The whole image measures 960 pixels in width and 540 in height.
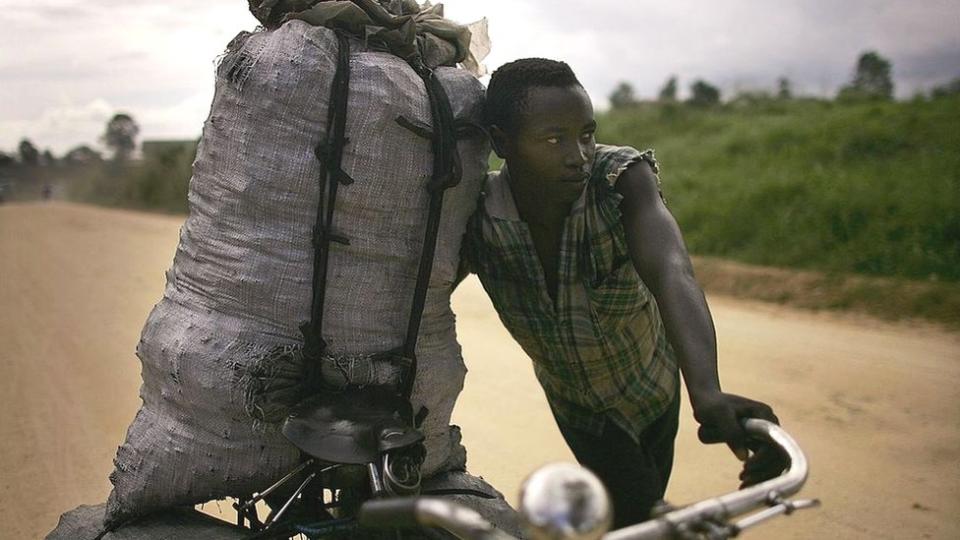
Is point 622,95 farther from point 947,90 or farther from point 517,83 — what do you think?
point 517,83

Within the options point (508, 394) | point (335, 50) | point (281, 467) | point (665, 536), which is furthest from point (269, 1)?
point (508, 394)

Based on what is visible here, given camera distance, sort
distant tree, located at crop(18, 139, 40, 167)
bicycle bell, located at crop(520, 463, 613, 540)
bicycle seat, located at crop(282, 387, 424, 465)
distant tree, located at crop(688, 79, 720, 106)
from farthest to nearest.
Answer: distant tree, located at crop(18, 139, 40, 167), distant tree, located at crop(688, 79, 720, 106), bicycle seat, located at crop(282, 387, 424, 465), bicycle bell, located at crop(520, 463, 613, 540)

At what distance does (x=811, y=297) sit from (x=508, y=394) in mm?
4348

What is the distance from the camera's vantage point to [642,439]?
111 inches

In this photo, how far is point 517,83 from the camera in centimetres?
220

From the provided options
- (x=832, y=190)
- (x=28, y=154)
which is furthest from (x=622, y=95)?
(x=28, y=154)

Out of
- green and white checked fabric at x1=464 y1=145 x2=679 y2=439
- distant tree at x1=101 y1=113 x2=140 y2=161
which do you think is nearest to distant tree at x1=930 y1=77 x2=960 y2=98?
green and white checked fabric at x1=464 y1=145 x2=679 y2=439

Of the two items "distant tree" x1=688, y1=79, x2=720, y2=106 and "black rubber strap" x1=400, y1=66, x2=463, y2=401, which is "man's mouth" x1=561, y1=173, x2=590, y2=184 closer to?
"black rubber strap" x1=400, y1=66, x2=463, y2=401

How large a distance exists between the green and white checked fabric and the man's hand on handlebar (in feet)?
2.31

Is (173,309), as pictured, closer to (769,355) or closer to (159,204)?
(769,355)

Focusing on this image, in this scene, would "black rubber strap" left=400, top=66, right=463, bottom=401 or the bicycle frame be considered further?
"black rubber strap" left=400, top=66, right=463, bottom=401

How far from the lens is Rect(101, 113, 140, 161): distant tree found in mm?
40562

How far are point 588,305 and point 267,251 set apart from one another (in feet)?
2.76

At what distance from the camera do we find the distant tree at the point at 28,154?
47.3 m
